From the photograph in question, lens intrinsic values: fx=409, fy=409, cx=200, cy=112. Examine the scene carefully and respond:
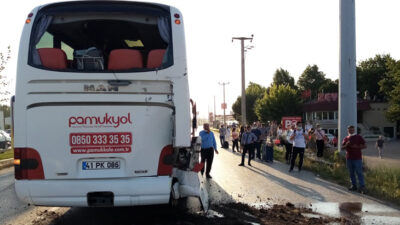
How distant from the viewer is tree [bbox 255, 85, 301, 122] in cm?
6819

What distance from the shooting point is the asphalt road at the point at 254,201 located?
701 centimetres

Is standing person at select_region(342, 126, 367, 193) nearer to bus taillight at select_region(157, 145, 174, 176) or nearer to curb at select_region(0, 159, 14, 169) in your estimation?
bus taillight at select_region(157, 145, 174, 176)

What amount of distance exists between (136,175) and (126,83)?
1252mm

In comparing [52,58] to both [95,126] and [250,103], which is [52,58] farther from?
[250,103]

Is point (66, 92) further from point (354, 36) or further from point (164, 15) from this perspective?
→ point (354, 36)

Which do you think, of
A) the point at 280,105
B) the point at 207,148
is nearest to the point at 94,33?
the point at 207,148

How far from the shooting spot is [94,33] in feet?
23.9

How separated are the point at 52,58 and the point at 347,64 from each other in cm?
1086

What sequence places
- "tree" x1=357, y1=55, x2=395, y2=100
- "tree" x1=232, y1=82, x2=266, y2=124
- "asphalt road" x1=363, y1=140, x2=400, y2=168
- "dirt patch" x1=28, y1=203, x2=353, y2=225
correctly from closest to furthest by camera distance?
1. "dirt patch" x1=28, y1=203, x2=353, y2=225
2. "asphalt road" x1=363, y1=140, x2=400, y2=168
3. "tree" x1=357, y1=55, x2=395, y2=100
4. "tree" x1=232, y1=82, x2=266, y2=124

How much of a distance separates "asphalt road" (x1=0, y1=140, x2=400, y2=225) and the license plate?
154cm

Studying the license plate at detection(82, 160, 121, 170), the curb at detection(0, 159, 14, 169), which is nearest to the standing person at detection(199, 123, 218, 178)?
the license plate at detection(82, 160, 121, 170)

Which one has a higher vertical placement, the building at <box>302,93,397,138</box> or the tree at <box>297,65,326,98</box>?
the tree at <box>297,65,326,98</box>

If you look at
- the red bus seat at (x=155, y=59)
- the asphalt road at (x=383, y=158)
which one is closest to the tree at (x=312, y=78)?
the asphalt road at (x=383, y=158)

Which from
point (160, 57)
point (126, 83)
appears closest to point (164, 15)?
point (160, 57)
